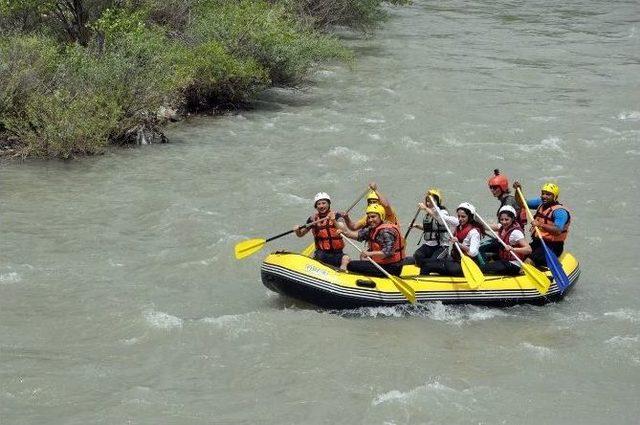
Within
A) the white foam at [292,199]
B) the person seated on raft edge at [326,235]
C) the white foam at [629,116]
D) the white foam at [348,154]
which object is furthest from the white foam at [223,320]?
the white foam at [629,116]

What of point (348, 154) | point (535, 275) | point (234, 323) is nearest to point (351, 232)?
point (234, 323)

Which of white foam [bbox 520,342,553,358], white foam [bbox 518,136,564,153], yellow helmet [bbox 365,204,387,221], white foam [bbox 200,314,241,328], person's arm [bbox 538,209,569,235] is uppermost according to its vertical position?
yellow helmet [bbox 365,204,387,221]

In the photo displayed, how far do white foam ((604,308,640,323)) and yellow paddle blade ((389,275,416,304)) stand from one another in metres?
2.22

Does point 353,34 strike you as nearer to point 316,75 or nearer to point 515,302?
point 316,75

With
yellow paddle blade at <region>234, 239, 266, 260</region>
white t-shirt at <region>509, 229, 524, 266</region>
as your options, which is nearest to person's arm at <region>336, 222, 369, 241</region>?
yellow paddle blade at <region>234, 239, 266, 260</region>

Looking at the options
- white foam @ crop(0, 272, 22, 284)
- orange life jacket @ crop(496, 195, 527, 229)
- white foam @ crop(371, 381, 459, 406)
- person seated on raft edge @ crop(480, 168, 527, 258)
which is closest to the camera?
white foam @ crop(371, 381, 459, 406)

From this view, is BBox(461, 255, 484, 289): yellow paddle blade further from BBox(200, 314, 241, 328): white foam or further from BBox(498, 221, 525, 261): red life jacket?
BBox(200, 314, 241, 328): white foam

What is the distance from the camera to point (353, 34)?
27.9 meters

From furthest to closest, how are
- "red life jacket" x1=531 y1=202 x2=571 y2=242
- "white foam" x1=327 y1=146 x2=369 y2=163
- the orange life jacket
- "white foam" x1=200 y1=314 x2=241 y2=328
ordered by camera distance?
"white foam" x1=327 y1=146 x2=369 y2=163 → the orange life jacket → "red life jacket" x1=531 y1=202 x2=571 y2=242 → "white foam" x1=200 y1=314 x2=241 y2=328

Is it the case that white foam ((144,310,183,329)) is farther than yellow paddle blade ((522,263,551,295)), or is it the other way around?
yellow paddle blade ((522,263,551,295))

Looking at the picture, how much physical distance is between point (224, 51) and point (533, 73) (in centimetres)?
786

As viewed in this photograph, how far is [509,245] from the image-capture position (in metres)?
11.0

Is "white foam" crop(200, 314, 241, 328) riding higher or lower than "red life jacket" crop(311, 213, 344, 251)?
lower

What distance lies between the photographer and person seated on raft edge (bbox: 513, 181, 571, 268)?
11.0 m
